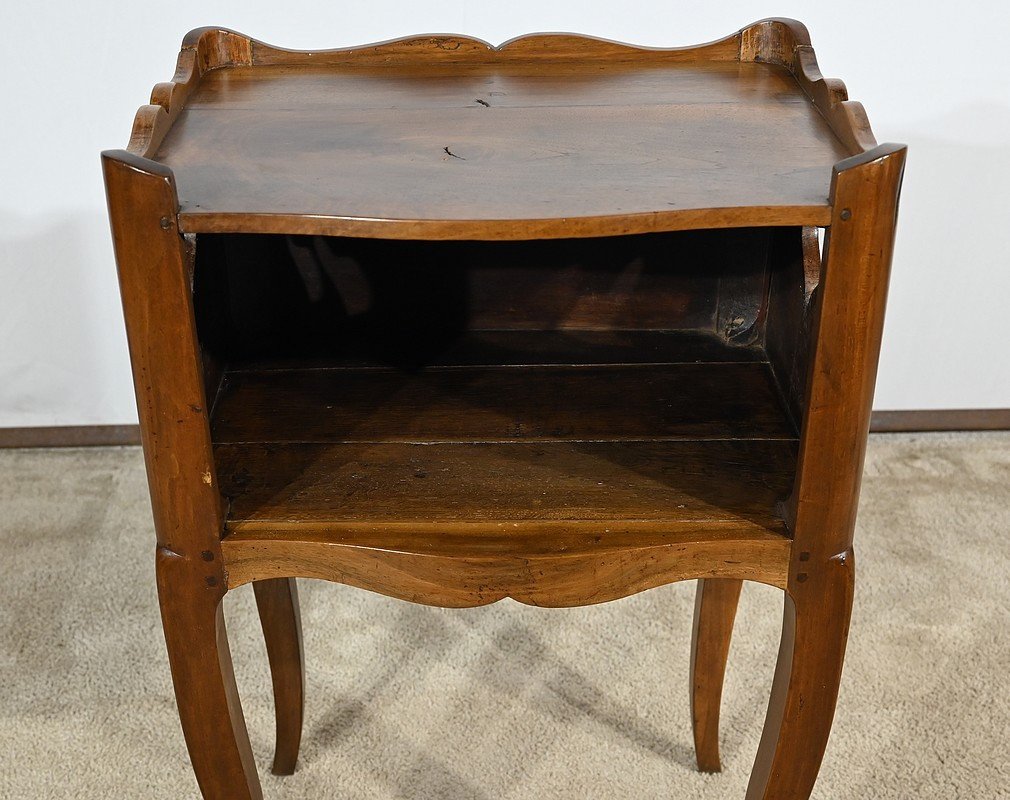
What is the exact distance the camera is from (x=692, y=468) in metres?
1.02

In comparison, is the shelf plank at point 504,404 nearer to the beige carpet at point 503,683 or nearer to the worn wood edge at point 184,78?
the worn wood edge at point 184,78

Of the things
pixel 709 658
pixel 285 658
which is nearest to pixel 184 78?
pixel 285 658

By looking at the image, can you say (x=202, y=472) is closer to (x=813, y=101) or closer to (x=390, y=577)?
(x=390, y=577)

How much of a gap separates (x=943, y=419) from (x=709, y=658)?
3.26 ft

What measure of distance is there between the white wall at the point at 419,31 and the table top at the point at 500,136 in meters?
0.62

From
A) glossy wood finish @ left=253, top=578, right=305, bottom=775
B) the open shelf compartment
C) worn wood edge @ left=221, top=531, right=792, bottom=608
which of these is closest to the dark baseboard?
glossy wood finish @ left=253, top=578, right=305, bottom=775

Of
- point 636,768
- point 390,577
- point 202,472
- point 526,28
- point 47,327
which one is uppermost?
point 526,28

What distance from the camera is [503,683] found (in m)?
1.59

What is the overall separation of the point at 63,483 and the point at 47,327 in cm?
28

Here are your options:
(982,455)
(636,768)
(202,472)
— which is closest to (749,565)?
(202,472)

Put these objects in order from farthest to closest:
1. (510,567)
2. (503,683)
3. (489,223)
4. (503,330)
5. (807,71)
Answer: (503,683) → (503,330) → (807,71) → (510,567) → (489,223)

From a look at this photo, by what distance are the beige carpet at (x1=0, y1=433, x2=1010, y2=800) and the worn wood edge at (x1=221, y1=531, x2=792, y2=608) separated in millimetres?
571

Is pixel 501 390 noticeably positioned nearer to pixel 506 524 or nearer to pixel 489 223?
pixel 506 524

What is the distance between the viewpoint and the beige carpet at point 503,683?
144cm
